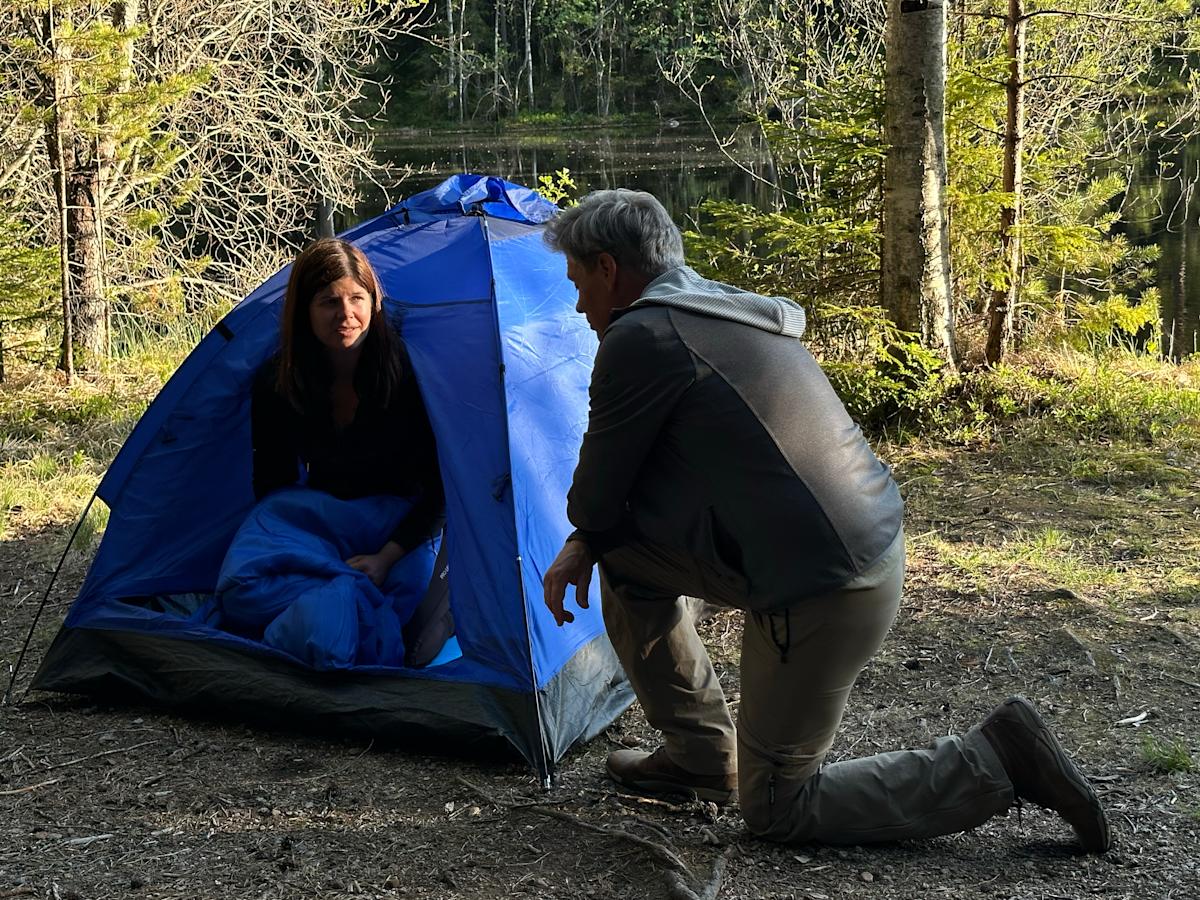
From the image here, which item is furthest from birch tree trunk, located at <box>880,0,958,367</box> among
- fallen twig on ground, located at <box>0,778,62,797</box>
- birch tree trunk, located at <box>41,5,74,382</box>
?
birch tree trunk, located at <box>41,5,74,382</box>

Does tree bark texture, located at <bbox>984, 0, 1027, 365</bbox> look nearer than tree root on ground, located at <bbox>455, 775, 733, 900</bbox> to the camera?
No

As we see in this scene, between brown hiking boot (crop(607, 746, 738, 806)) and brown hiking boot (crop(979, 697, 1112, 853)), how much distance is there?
2.06 feet

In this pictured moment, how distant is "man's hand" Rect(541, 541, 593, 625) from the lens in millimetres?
2633

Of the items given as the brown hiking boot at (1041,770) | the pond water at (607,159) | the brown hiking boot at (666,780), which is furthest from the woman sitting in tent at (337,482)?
the pond water at (607,159)

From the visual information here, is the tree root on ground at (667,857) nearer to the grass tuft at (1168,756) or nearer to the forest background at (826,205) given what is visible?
the grass tuft at (1168,756)

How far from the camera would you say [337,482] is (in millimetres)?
3809

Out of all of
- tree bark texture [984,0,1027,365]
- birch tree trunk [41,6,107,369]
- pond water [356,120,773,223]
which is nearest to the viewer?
tree bark texture [984,0,1027,365]

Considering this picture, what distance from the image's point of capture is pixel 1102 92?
8.95 m

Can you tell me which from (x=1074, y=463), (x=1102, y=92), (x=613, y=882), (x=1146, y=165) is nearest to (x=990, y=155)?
(x=1074, y=463)

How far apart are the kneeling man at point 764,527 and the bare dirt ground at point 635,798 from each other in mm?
152

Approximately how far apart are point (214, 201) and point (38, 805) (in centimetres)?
747

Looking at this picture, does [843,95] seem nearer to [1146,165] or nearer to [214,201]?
[214,201]

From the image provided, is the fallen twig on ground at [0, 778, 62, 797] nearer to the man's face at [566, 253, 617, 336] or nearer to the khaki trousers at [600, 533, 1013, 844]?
the khaki trousers at [600, 533, 1013, 844]

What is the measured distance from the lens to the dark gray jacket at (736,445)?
8.09ft
